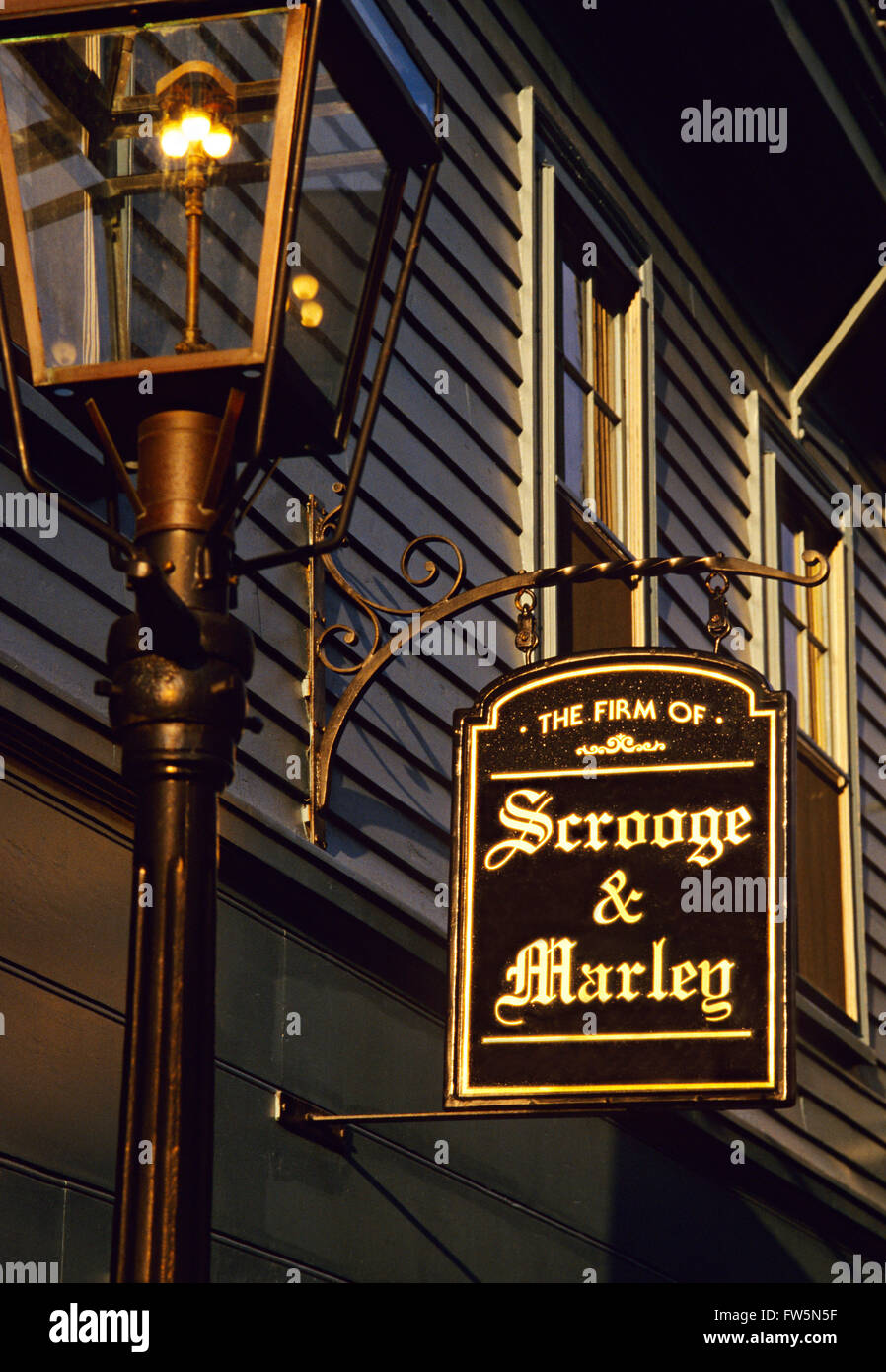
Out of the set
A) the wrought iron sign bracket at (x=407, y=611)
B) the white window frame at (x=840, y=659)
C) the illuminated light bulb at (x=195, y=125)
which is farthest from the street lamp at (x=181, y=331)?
the white window frame at (x=840, y=659)

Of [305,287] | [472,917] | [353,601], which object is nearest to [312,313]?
[305,287]

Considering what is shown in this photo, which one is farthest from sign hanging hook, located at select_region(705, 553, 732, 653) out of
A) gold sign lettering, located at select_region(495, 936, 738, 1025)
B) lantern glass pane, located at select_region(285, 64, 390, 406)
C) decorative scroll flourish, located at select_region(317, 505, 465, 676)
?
lantern glass pane, located at select_region(285, 64, 390, 406)

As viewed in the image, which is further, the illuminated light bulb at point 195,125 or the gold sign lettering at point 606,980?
the gold sign lettering at point 606,980

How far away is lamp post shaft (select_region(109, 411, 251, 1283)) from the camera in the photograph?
260 cm

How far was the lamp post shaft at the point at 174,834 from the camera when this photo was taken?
2.60 m

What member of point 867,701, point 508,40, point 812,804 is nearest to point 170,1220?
point 508,40

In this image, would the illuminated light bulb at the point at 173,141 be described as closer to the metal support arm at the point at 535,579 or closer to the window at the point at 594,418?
the metal support arm at the point at 535,579

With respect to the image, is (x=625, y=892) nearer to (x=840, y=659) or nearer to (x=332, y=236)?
(x=332, y=236)

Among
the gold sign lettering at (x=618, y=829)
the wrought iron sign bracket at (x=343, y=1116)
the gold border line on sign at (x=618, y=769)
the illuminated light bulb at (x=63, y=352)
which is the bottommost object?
the wrought iron sign bracket at (x=343, y=1116)

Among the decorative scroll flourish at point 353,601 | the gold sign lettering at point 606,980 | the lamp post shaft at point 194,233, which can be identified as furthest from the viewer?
the decorative scroll flourish at point 353,601

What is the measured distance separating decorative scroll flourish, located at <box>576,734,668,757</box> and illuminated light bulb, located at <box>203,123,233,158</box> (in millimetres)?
2422

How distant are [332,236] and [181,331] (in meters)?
0.33

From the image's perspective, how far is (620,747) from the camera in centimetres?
510

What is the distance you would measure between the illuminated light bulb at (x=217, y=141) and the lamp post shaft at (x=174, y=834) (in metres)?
0.38
